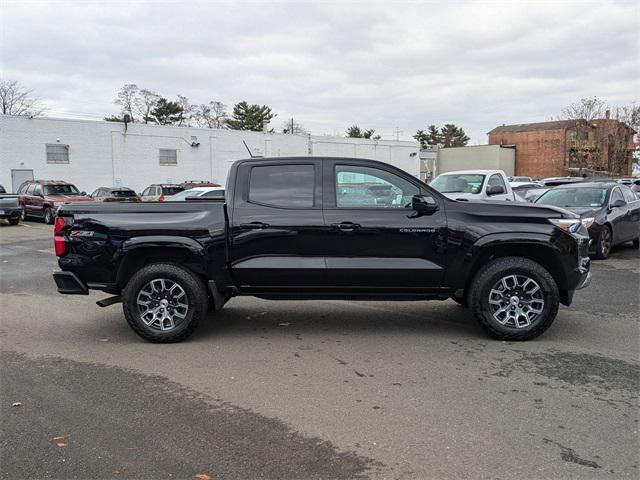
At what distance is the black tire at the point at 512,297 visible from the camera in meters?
5.50

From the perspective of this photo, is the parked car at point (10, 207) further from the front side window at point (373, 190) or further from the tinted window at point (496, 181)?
the front side window at point (373, 190)

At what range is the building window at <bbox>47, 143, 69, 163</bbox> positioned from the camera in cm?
2989

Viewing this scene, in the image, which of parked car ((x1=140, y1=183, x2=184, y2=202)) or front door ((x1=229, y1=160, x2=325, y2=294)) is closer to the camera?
front door ((x1=229, y1=160, x2=325, y2=294))

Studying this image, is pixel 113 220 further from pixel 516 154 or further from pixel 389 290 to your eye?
pixel 516 154

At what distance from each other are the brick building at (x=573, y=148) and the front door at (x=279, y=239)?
4130 cm

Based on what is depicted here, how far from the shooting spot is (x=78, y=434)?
3.62 m

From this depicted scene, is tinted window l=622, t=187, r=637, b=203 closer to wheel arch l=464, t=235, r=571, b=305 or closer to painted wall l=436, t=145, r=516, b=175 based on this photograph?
wheel arch l=464, t=235, r=571, b=305

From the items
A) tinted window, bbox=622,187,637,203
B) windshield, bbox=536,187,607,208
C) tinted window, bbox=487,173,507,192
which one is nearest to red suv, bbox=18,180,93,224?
tinted window, bbox=487,173,507,192

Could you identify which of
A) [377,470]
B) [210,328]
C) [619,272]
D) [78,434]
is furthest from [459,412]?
[619,272]

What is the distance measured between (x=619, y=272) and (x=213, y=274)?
308 inches

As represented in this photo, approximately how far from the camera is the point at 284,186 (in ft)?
18.9

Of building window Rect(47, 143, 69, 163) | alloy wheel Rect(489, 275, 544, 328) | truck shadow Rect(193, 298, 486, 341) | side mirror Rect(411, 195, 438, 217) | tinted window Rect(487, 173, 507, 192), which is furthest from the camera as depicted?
building window Rect(47, 143, 69, 163)

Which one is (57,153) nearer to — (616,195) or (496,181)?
(496,181)

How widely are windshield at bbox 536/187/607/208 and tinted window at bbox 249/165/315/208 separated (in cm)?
811
